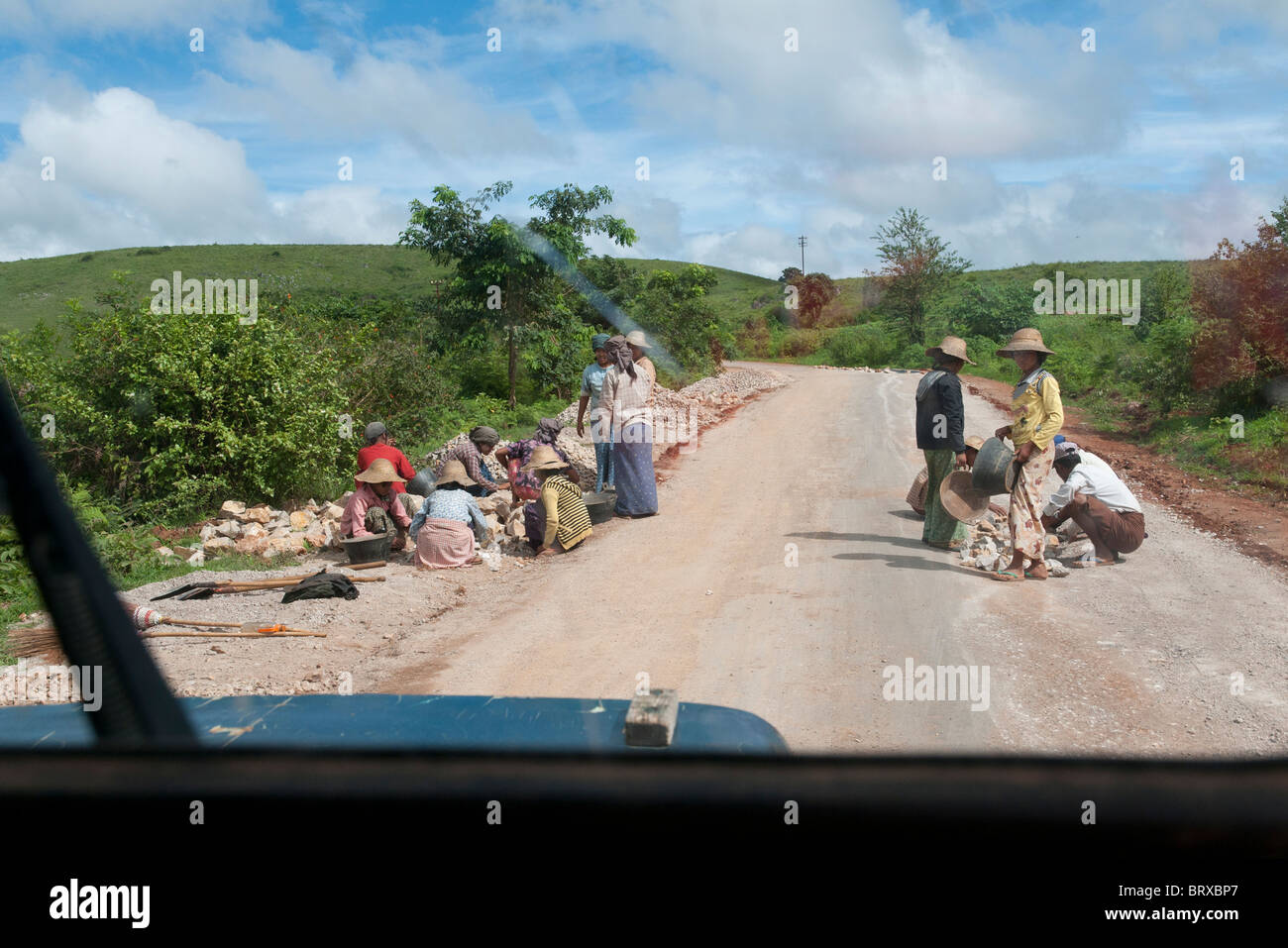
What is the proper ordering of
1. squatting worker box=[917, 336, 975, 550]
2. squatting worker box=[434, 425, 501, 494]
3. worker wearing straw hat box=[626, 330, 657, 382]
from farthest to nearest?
squatting worker box=[434, 425, 501, 494] → worker wearing straw hat box=[626, 330, 657, 382] → squatting worker box=[917, 336, 975, 550]

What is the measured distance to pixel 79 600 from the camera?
106cm

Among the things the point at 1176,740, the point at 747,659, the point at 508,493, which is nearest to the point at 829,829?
the point at 1176,740

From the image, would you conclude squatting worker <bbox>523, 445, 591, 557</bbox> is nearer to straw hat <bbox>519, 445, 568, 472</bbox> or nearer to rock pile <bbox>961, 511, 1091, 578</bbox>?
straw hat <bbox>519, 445, 568, 472</bbox>

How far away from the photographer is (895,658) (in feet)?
17.9

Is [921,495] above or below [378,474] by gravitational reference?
below

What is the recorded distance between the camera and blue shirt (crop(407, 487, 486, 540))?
27.3 feet

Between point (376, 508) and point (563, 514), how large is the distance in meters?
1.79

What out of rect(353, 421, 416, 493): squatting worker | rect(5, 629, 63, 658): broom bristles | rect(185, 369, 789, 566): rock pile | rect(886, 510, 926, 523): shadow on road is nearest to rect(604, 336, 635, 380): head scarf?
rect(185, 369, 789, 566): rock pile

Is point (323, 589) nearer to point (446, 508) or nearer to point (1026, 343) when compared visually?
point (446, 508)

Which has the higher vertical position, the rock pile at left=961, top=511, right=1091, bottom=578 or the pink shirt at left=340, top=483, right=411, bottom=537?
the pink shirt at left=340, top=483, right=411, bottom=537
